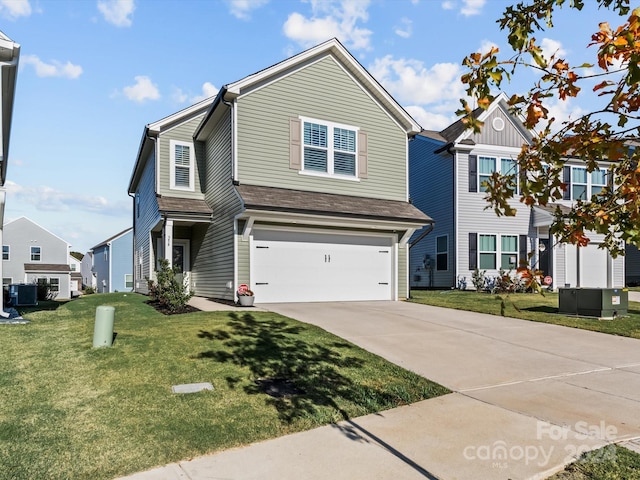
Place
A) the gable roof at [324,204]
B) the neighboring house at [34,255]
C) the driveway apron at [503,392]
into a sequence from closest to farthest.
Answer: the driveway apron at [503,392] → the gable roof at [324,204] → the neighboring house at [34,255]

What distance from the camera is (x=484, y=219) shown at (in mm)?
20656

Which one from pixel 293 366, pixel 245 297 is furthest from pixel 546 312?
pixel 293 366

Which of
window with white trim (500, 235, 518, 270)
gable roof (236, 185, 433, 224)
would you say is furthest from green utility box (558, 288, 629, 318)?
window with white trim (500, 235, 518, 270)

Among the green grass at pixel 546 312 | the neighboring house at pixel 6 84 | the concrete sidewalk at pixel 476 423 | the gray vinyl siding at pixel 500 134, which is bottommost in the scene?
the concrete sidewalk at pixel 476 423

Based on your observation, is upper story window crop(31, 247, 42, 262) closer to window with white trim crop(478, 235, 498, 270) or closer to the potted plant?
the potted plant

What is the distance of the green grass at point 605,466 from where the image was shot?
3.73 m

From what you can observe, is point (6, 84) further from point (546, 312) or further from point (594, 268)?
point (594, 268)

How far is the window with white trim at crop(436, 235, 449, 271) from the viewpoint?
840 inches

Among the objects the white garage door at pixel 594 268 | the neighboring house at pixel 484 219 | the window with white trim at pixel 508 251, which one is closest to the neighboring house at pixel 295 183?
the neighboring house at pixel 484 219

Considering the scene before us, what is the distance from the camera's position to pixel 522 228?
70.0 ft

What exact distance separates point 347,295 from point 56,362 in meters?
9.51

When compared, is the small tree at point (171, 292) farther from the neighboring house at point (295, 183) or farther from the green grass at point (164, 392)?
the green grass at point (164, 392)

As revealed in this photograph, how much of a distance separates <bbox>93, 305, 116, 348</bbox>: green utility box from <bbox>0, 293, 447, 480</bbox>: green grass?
194 mm

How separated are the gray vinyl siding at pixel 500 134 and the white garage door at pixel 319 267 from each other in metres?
8.25
